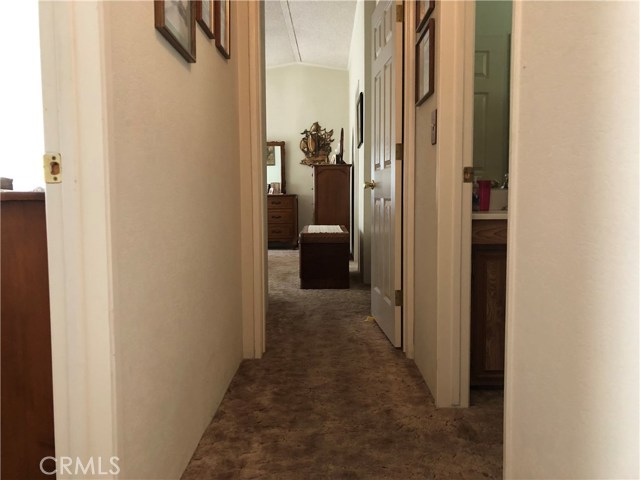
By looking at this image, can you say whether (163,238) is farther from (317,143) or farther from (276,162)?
(276,162)

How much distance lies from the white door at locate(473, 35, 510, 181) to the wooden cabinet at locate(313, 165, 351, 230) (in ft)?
11.6

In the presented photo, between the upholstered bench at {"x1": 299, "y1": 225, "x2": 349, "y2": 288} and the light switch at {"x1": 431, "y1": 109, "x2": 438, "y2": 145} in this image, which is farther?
the upholstered bench at {"x1": 299, "y1": 225, "x2": 349, "y2": 288}

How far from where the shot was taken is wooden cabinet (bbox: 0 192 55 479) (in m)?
1.14

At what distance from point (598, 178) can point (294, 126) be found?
7.77m

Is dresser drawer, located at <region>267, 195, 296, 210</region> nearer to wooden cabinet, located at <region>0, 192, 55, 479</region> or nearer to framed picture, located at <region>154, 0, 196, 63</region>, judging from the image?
framed picture, located at <region>154, 0, 196, 63</region>

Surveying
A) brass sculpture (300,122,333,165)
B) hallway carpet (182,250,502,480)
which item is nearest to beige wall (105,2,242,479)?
hallway carpet (182,250,502,480)

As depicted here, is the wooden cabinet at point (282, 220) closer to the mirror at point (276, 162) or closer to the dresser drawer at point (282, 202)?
the dresser drawer at point (282, 202)


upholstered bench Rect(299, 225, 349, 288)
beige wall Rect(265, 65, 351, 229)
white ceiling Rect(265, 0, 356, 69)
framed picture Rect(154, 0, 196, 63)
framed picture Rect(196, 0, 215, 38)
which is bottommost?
upholstered bench Rect(299, 225, 349, 288)

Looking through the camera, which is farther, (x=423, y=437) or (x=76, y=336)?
(x=423, y=437)

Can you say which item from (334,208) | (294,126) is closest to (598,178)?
(334,208)

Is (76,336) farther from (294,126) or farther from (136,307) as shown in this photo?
(294,126)

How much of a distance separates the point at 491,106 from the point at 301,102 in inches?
232

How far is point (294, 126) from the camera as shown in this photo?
835cm

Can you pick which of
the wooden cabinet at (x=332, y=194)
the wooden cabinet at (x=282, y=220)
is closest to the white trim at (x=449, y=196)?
the wooden cabinet at (x=332, y=194)
